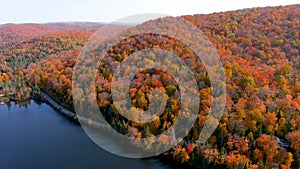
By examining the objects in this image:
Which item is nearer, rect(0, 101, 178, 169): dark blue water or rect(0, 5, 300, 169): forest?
rect(0, 5, 300, 169): forest

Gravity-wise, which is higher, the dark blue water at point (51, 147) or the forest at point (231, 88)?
the forest at point (231, 88)

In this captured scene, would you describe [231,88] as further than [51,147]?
Yes

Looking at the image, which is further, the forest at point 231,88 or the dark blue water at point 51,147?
the dark blue water at point 51,147

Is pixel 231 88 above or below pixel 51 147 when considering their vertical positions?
above

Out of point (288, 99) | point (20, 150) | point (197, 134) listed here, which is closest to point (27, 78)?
point (20, 150)

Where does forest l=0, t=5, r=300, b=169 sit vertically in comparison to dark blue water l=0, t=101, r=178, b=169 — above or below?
above
